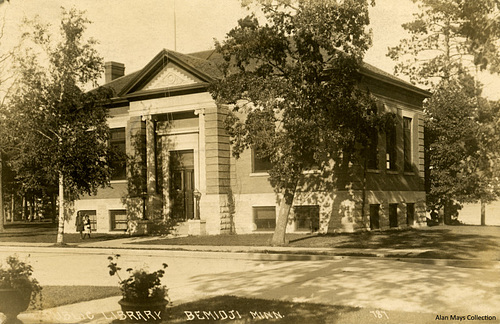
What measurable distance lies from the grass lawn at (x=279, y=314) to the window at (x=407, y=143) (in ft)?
79.0

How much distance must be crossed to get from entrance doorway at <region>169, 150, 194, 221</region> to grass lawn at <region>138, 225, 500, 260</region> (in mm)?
4020

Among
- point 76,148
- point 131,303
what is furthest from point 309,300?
point 76,148

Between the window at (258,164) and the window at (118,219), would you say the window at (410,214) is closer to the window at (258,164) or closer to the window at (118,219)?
the window at (258,164)

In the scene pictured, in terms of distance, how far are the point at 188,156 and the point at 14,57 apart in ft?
33.7

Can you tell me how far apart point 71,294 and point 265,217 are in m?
18.1

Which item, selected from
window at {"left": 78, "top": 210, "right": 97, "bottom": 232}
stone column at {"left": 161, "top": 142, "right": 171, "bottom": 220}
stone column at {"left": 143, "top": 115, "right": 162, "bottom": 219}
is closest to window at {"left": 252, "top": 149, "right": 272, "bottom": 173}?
stone column at {"left": 161, "top": 142, "right": 171, "bottom": 220}

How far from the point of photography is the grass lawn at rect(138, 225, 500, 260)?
18.5 metres

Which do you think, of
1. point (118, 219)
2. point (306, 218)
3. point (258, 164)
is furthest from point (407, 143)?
point (118, 219)

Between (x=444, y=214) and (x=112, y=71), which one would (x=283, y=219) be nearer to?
(x=444, y=214)

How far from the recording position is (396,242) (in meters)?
21.9

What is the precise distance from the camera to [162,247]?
2245 cm

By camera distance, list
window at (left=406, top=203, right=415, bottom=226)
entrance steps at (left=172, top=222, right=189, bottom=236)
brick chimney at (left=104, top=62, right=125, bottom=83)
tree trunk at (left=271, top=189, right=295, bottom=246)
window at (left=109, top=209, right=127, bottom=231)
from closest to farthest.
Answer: tree trunk at (left=271, top=189, right=295, bottom=246)
entrance steps at (left=172, top=222, right=189, bottom=236)
window at (left=406, top=203, right=415, bottom=226)
window at (left=109, top=209, right=127, bottom=231)
brick chimney at (left=104, top=62, right=125, bottom=83)

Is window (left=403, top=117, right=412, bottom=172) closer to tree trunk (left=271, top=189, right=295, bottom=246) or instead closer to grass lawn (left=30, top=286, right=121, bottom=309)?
tree trunk (left=271, top=189, right=295, bottom=246)

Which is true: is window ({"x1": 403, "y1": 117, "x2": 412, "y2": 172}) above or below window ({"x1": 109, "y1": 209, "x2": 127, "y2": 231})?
above
